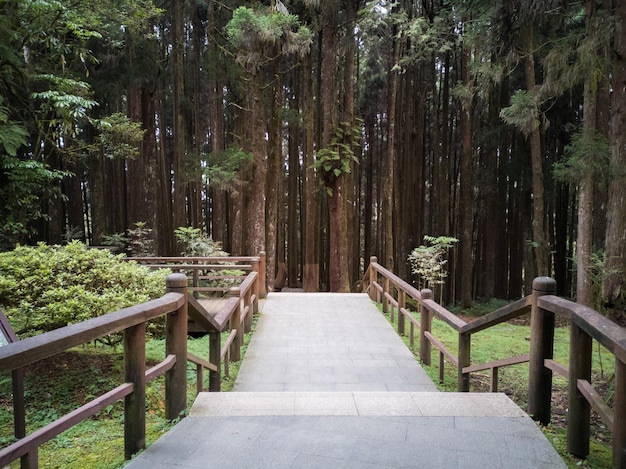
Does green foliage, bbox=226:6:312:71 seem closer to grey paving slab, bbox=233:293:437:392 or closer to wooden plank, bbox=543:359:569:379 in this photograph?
grey paving slab, bbox=233:293:437:392

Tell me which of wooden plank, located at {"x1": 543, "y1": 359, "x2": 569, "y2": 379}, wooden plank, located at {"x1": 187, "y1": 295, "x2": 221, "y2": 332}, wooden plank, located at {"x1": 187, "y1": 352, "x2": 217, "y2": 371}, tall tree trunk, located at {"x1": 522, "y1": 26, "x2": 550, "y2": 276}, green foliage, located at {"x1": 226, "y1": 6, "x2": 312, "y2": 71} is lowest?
wooden plank, located at {"x1": 187, "y1": 352, "x2": 217, "y2": 371}

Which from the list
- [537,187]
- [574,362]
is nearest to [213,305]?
[574,362]

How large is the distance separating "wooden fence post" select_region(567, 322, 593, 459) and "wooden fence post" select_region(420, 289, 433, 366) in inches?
112

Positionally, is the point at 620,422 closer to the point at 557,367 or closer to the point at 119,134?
the point at 557,367

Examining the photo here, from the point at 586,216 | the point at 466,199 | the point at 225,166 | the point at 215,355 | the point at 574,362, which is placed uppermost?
the point at 225,166

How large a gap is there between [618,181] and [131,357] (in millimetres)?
8039

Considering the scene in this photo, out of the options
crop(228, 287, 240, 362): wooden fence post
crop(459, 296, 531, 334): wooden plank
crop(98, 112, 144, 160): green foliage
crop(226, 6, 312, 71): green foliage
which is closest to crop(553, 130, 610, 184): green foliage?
crop(459, 296, 531, 334): wooden plank

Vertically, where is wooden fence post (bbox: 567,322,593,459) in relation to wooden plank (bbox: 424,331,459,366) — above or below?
above

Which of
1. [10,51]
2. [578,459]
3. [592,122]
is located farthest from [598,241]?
[10,51]

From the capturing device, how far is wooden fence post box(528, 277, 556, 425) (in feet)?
9.29

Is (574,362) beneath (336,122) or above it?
beneath

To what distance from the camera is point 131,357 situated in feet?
7.74

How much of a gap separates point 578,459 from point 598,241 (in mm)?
11839

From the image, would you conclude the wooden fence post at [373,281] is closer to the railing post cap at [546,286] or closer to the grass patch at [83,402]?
the grass patch at [83,402]
